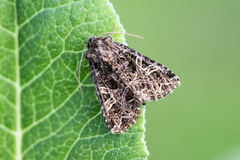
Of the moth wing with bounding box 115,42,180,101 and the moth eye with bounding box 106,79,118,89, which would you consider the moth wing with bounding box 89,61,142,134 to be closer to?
the moth eye with bounding box 106,79,118,89

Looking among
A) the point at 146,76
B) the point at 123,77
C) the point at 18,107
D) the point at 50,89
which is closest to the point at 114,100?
the point at 123,77

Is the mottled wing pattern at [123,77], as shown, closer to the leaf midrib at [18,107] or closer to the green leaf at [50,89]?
the green leaf at [50,89]

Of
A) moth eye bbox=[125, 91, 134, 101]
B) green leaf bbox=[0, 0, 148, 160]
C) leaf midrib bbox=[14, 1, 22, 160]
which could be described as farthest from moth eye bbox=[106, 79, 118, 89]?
leaf midrib bbox=[14, 1, 22, 160]

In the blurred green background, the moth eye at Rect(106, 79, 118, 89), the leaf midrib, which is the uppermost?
the blurred green background

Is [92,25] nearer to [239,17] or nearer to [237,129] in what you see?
[237,129]

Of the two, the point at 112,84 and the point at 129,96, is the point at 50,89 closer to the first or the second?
the point at 112,84
